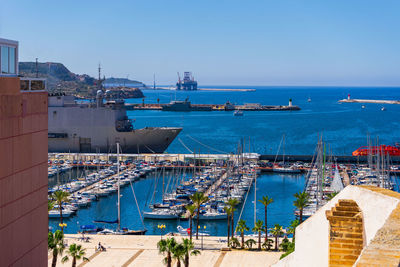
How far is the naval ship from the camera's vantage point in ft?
202

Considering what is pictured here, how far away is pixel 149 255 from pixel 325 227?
20229 mm

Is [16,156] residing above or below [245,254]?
above

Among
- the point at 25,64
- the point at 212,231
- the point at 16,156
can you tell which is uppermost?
the point at 25,64

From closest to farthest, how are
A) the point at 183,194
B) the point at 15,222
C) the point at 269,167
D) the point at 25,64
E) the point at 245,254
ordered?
the point at 15,222 → the point at 245,254 → the point at 183,194 → the point at 269,167 → the point at 25,64

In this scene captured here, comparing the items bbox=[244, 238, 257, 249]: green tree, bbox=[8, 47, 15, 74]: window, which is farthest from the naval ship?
bbox=[8, 47, 15, 74]: window

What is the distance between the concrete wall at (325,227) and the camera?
17.2 ft

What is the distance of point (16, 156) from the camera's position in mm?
8664

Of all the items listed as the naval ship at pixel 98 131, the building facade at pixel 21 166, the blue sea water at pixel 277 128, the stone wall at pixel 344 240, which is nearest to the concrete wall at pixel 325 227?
the stone wall at pixel 344 240

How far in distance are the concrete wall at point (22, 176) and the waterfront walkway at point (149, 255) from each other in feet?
48.1

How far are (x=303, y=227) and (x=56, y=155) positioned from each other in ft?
185

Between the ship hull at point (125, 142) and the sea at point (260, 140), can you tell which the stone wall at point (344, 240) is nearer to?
the sea at point (260, 140)

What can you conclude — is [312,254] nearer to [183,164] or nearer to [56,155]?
[183,164]

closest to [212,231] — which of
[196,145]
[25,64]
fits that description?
[196,145]

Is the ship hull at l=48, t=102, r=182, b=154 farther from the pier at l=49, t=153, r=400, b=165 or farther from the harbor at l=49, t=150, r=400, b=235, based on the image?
the harbor at l=49, t=150, r=400, b=235
